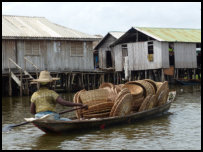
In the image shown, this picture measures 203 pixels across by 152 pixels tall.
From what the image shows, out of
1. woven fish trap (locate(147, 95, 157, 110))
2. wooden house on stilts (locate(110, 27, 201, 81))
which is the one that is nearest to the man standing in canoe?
woven fish trap (locate(147, 95, 157, 110))

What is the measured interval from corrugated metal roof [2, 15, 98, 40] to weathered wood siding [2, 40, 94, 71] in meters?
0.58

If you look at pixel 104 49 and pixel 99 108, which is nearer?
pixel 99 108

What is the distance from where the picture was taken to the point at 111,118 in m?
12.6

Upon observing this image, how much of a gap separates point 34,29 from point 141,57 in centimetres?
804

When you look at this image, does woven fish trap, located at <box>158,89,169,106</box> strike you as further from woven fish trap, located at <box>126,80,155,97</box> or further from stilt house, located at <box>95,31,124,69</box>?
stilt house, located at <box>95,31,124,69</box>

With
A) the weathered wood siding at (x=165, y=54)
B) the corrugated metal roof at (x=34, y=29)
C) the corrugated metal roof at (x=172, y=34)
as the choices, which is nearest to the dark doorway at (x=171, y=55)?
the corrugated metal roof at (x=172, y=34)

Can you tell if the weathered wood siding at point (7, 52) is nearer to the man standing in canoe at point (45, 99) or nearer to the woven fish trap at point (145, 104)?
the woven fish trap at point (145, 104)

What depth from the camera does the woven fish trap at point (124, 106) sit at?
12945 millimetres

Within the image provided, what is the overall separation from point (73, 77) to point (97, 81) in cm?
411

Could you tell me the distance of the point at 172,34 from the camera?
106 ft

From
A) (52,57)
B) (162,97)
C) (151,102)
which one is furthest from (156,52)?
(151,102)

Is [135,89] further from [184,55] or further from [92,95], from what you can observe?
[184,55]

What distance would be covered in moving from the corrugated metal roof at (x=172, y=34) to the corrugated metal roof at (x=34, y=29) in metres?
4.37

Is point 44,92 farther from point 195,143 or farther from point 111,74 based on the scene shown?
point 111,74
